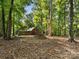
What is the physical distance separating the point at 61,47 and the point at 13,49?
3247 mm

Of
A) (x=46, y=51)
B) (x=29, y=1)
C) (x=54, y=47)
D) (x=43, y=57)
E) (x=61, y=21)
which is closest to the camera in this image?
(x=43, y=57)

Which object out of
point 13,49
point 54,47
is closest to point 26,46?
point 13,49

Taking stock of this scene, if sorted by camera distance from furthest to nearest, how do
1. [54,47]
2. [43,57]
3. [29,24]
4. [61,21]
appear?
[29,24] → [61,21] → [54,47] → [43,57]

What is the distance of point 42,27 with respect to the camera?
38750 mm

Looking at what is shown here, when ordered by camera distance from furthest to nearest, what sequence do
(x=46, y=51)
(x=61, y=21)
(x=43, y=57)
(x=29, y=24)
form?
1. (x=29, y=24)
2. (x=61, y=21)
3. (x=46, y=51)
4. (x=43, y=57)

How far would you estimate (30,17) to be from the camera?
4466cm

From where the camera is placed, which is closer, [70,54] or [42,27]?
[70,54]

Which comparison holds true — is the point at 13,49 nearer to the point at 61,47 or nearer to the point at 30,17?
the point at 61,47

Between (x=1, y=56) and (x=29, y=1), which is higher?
(x=29, y=1)

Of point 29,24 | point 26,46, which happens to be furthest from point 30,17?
point 26,46

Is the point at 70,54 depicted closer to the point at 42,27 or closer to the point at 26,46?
the point at 26,46

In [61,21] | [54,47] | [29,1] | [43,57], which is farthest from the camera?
[61,21]

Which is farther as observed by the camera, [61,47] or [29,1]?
[29,1]

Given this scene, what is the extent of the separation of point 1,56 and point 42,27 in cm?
2783
